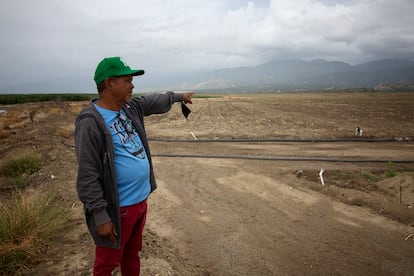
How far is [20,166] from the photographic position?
784 centimetres

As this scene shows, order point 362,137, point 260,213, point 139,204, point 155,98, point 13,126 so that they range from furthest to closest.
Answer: point 13,126, point 362,137, point 260,213, point 155,98, point 139,204

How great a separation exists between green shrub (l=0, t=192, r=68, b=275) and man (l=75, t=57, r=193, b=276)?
1.63 meters

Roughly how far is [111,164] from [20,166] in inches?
277

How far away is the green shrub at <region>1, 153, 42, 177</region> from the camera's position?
7770mm

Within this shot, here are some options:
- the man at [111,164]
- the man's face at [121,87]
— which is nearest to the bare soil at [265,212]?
the man at [111,164]

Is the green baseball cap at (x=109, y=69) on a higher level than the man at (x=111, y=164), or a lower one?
higher

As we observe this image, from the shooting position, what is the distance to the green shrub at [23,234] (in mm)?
3324

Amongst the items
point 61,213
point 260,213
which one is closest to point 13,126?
point 61,213

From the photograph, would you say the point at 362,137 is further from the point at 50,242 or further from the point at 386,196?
the point at 50,242

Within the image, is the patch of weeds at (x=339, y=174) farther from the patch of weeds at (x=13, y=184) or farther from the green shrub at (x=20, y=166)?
the green shrub at (x=20, y=166)

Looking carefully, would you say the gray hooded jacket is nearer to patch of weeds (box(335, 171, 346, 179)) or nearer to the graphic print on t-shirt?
the graphic print on t-shirt

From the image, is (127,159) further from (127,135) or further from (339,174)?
(339,174)

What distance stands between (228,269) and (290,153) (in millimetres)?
7084

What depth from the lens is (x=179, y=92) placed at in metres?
3.38
